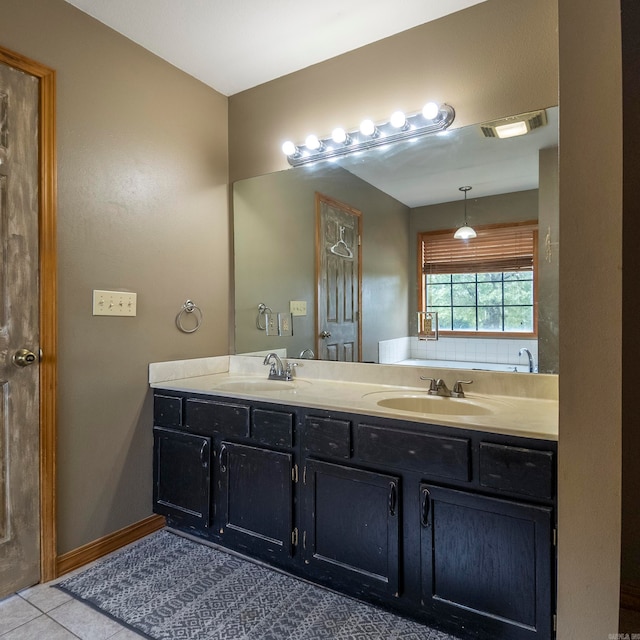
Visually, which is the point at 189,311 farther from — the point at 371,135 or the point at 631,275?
the point at 631,275

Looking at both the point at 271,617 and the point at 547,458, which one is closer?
the point at 547,458

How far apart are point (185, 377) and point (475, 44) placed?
6.86 ft

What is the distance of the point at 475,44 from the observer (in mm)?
1816

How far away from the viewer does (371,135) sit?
2035 mm

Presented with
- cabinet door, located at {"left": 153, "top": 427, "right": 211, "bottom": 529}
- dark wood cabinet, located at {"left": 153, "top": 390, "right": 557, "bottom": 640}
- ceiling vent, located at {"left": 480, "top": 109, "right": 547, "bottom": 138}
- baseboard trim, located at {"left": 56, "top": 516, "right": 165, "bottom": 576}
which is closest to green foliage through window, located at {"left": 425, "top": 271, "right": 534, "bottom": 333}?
ceiling vent, located at {"left": 480, "top": 109, "right": 547, "bottom": 138}

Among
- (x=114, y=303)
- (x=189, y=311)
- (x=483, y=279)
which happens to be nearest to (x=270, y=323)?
(x=189, y=311)

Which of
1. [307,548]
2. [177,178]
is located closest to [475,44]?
[177,178]

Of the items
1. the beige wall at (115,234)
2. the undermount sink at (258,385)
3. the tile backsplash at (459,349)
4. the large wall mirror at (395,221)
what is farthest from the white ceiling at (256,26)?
the undermount sink at (258,385)

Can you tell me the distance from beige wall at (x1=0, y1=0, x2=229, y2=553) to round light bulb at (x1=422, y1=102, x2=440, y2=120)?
1241mm

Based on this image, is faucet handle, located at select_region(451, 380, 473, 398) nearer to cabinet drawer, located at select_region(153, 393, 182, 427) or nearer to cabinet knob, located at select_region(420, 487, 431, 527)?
cabinet knob, located at select_region(420, 487, 431, 527)

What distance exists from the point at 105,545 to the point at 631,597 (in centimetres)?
224

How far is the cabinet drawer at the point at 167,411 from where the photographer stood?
2057mm

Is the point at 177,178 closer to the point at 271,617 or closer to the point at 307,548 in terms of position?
the point at 307,548

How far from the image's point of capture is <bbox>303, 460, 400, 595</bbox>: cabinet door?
4.84 feet
